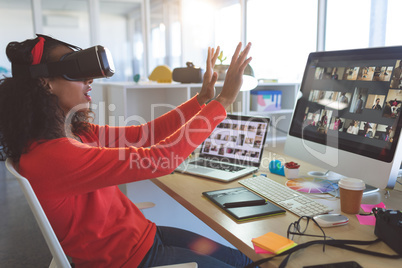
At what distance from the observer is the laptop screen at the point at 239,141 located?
1.58 meters

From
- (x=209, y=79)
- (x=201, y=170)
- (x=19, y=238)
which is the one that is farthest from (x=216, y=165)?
(x=19, y=238)

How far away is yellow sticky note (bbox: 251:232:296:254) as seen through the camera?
0.82 metres

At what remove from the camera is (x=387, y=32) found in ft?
8.36

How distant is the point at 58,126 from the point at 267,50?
3.62 meters

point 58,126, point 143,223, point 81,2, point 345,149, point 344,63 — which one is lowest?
point 143,223

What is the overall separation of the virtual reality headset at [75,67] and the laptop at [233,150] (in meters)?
0.68

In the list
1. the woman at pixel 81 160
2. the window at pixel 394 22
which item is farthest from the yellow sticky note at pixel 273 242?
the window at pixel 394 22

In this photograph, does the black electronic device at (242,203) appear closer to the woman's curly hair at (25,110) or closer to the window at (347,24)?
the woman's curly hair at (25,110)

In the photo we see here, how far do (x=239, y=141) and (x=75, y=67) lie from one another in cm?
91

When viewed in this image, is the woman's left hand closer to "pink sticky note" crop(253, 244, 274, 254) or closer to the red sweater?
the red sweater

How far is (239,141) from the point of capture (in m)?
1.64

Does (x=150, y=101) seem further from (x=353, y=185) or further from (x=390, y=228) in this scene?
(x=390, y=228)

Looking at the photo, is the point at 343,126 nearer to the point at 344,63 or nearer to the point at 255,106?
the point at 344,63

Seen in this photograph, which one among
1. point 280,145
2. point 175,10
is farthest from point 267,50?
point 175,10
